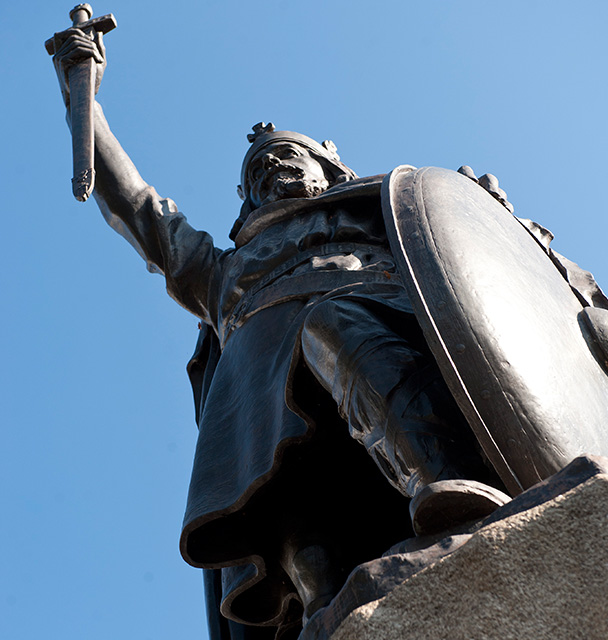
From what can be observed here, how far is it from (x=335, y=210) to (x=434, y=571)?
11.1ft

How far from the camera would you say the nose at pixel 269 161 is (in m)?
6.46

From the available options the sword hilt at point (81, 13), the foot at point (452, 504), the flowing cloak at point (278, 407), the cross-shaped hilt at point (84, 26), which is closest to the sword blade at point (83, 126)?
the cross-shaped hilt at point (84, 26)

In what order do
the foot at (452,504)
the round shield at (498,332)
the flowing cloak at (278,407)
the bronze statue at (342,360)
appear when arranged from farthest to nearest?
the flowing cloak at (278,407) → the bronze statue at (342,360) → the round shield at (498,332) → the foot at (452,504)

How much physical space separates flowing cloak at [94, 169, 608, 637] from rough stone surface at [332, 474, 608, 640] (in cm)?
175

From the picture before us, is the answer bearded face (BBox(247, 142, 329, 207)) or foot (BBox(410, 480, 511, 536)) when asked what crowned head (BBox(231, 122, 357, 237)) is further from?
foot (BBox(410, 480, 511, 536))

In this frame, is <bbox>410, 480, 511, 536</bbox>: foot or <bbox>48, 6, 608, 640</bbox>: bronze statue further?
<bbox>48, 6, 608, 640</bbox>: bronze statue

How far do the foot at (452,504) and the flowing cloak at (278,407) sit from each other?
1.42m

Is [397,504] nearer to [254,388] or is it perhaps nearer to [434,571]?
[254,388]

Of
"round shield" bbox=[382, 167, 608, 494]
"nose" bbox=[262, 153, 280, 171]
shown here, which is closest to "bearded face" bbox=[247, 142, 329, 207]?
"nose" bbox=[262, 153, 280, 171]

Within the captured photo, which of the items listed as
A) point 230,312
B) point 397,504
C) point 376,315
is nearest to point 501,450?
point 376,315

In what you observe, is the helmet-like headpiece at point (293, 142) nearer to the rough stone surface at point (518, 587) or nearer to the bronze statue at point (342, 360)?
the bronze statue at point (342, 360)

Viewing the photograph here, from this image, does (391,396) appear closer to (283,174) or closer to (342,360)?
(342,360)

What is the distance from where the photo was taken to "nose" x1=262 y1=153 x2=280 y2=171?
6.46m

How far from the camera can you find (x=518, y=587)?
94.5 inches
